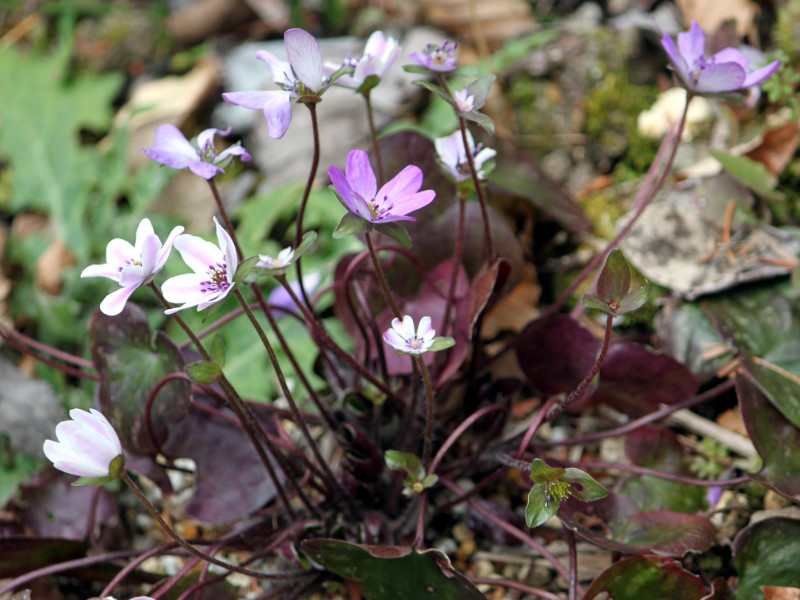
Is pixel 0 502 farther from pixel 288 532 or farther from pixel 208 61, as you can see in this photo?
pixel 208 61

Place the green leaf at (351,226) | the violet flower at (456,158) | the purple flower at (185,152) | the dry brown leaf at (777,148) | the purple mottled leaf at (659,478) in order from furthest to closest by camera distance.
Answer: the dry brown leaf at (777,148), the purple mottled leaf at (659,478), the violet flower at (456,158), the purple flower at (185,152), the green leaf at (351,226)

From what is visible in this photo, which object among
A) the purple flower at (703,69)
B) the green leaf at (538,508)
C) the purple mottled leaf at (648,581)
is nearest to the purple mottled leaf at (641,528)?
the purple mottled leaf at (648,581)

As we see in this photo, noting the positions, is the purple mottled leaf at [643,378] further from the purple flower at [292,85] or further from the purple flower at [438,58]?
the purple flower at [292,85]

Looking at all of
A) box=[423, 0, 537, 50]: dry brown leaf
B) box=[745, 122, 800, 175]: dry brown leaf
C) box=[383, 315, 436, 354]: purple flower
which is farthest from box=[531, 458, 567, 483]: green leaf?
box=[423, 0, 537, 50]: dry brown leaf

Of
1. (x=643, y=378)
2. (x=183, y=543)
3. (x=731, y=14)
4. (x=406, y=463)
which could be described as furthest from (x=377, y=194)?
(x=731, y=14)

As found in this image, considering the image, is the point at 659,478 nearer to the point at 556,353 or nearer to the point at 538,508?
the point at 556,353

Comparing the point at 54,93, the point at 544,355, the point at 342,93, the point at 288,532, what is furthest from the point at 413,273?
the point at 54,93
